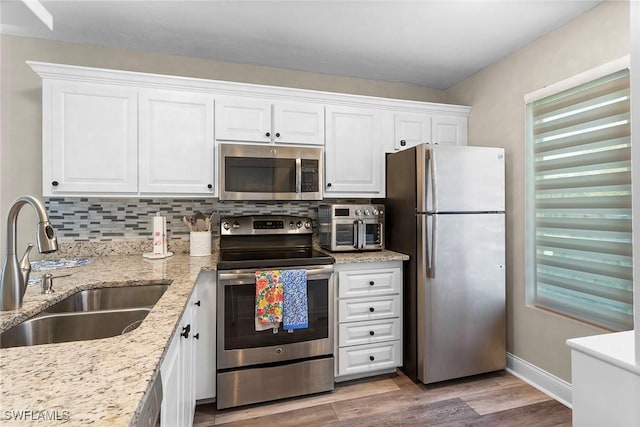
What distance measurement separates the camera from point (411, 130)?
2.84 meters

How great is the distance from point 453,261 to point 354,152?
3.75ft

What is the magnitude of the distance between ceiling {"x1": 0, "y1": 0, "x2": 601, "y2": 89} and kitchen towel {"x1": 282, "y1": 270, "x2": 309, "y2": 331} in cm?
167

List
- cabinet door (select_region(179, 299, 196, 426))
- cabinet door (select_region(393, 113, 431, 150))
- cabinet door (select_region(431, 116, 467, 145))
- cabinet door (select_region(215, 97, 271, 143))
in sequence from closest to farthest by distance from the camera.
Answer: cabinet door (select_region(179, 299, 196, 426)) → cabinet door (select_region(215, 97, 271, 143)) → cabinet door (select_region(393, 113, 431, 150)) → cabinet door (select_region(431, 116, 467, 145))

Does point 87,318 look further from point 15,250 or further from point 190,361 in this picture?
point 190,361

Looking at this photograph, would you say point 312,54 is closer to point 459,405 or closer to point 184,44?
point 184,44

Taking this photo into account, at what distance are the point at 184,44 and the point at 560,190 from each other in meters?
2.89

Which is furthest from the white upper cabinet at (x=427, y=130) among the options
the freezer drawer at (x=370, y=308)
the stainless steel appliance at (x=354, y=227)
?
the freezer drawer at (x=370, y=308)

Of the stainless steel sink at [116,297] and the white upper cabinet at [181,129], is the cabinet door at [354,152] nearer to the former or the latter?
the white upper cabinet at [181,129]

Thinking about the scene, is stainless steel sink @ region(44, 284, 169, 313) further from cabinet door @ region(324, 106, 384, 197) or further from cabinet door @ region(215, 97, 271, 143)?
cabinet door @ region(324, 106, 384, 197)

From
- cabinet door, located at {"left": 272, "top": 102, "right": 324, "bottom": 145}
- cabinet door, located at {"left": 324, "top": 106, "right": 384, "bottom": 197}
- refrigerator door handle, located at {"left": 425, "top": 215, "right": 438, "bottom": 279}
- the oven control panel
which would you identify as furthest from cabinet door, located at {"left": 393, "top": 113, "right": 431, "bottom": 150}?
the oven control panel

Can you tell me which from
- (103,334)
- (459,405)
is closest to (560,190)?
(459,405)

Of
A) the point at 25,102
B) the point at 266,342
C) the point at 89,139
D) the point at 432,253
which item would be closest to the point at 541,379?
the point at 432,253

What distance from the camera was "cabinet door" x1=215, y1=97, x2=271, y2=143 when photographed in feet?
7.84

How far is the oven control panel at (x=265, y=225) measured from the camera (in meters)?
2.53
